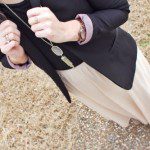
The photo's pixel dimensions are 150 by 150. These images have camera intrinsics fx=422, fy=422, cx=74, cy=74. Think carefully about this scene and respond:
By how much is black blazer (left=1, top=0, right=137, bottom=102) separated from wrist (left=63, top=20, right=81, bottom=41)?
7cm

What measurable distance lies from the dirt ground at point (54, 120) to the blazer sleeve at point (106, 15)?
155 centimetres

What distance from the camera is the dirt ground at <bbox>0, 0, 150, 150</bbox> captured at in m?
3.17

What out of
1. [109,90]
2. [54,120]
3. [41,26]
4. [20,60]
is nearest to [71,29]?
[41,26]

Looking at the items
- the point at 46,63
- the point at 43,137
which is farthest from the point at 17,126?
the point at 46,63

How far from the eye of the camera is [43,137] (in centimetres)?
340

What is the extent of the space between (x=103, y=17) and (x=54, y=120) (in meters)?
1.91

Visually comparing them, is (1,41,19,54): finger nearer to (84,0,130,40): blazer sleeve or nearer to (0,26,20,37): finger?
(0,26,20,37): finger

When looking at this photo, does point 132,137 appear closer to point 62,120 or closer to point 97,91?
point 62,120

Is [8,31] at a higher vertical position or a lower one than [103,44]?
higher

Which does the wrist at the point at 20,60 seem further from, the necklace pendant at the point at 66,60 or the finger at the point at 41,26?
the finger at the point at 41,26

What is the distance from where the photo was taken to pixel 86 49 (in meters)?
1.86

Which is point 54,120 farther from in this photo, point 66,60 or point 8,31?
point 8,31

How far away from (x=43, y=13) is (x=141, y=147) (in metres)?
1.85

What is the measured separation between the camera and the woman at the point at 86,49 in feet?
5.31
